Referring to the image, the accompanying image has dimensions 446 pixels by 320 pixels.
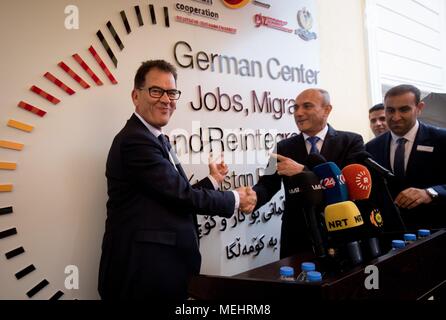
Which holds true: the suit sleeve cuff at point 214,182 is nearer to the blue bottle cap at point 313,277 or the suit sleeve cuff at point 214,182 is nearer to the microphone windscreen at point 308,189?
the microphone windscreen at point 308,189

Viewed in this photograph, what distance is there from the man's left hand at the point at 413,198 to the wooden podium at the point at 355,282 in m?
0.31

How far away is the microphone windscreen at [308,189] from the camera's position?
134cm

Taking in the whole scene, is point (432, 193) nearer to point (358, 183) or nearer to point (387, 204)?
point (387, 204)

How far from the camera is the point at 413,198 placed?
1.93 meters

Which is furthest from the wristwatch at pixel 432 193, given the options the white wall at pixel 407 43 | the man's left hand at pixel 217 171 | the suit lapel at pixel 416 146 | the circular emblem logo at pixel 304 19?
the white wall at pixel 407 43

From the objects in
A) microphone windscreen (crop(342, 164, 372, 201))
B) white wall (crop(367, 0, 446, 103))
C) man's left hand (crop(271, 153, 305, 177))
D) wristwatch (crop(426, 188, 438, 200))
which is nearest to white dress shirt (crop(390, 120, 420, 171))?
wristwatch (crop(426, 188, 438, 200))

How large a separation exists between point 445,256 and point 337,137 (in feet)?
2.66

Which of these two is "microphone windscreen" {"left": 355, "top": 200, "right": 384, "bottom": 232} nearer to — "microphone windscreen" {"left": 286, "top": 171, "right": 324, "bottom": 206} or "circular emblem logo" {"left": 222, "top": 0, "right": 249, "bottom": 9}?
"microphone windscreen" {"left": 286, "top": 171, "right": 324, "bottom": 206}

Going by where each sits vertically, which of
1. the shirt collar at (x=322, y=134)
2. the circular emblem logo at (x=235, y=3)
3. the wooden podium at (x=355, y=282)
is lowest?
the wooden podium at (x=355, y=282)

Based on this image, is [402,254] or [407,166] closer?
[402,254]

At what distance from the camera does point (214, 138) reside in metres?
2.32

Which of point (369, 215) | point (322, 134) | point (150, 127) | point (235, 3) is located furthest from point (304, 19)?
point (369, 215)
